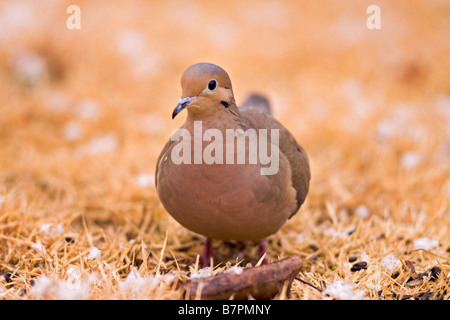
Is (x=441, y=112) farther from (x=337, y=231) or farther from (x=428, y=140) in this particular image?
(x=337, y=231)

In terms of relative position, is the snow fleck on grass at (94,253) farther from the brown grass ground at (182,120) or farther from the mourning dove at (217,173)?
the mourning dove at (217,173)

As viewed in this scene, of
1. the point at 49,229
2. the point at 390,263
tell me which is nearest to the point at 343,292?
the point at 390,263

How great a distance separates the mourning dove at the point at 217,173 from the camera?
2.52 m

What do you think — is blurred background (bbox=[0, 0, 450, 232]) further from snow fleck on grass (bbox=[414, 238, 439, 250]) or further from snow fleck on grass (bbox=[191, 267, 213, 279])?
snow fleck on grass (bbox=[191, 267, 213, 279])

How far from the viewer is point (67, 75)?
5.82 m

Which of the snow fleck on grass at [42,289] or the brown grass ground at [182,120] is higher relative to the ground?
the brown grass ground at [182,120]

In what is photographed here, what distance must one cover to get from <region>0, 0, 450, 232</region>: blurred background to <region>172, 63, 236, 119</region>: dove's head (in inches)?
58.0

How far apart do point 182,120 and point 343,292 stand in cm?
323

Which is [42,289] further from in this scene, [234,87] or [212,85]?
[234,87]

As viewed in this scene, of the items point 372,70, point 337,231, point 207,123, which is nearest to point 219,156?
point 207,123

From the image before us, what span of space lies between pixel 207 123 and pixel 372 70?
4.45 metres

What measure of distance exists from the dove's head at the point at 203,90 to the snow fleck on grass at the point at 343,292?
1088 millimetres

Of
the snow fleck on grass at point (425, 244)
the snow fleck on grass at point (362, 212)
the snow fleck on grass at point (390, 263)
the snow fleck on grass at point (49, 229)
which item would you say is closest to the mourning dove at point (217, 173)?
the snow fleck on grass at point (390, 263)

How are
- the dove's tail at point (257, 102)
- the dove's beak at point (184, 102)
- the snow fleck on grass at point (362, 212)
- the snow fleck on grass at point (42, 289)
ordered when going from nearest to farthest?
1. the snow fleck on grass at point (42, 289)
2. the dove's beak at point (184, 102)
3. the snow fleck on grass at point (362, 212)
4. the dove's tail at point (257, 102)
